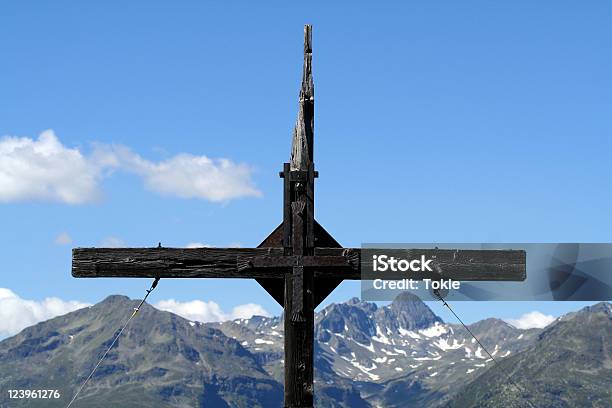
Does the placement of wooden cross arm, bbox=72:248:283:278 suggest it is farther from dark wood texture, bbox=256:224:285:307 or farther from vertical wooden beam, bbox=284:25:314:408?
vertical wooden beam, bbox=284:25:314:408

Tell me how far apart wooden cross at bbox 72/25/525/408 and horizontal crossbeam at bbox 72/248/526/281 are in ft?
0.03

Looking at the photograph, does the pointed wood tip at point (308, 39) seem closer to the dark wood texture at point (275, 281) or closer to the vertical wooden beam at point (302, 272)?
the vertical wooden beam at point (302, 272)

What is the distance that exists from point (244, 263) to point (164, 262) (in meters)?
0.88

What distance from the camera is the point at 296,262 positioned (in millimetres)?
10555

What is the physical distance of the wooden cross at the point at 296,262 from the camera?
1043 centimetres

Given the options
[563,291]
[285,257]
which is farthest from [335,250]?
[563,291]

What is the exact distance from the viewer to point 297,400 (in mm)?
10516

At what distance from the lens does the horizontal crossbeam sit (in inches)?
416

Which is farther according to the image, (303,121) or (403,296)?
(403,296)

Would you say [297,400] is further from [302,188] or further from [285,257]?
[302,188]

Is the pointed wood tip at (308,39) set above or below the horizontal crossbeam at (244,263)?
above

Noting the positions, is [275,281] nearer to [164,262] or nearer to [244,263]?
[244,263]

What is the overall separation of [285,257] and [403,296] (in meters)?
2.03

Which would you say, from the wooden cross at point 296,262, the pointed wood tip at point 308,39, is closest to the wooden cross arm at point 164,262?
the wooden cross at point 296,262
